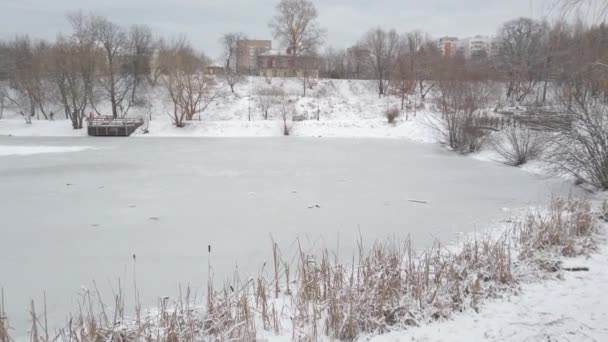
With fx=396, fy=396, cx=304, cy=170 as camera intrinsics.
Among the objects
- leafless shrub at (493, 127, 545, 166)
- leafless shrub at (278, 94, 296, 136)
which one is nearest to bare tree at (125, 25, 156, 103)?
leafless shrub at (278, 94, 296, 136)

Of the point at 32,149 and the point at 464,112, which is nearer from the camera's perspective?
the point at 464,112

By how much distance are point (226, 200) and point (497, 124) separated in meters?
14.3

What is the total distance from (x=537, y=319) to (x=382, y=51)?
39801 millimetres

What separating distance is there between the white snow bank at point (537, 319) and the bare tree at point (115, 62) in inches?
1123

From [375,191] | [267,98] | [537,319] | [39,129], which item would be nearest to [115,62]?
[39,129]

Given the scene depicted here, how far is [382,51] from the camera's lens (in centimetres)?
4022

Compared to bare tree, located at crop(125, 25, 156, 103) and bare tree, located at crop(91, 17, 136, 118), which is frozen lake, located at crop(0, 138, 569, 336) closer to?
bare tree, located at crop(91, 17, 136, 118)

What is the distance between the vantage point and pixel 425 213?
23.7 ft

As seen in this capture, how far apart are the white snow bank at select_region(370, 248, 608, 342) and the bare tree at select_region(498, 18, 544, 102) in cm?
2263

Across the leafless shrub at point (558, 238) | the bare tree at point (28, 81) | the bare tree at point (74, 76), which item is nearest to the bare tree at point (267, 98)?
the bare tree at point (74, 76)

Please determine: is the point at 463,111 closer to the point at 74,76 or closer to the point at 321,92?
the point at 321,92

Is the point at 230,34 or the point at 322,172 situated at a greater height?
the point at 230,34

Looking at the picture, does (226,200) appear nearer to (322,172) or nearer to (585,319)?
(322,172)

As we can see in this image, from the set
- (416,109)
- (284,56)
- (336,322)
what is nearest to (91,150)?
(336,322)
